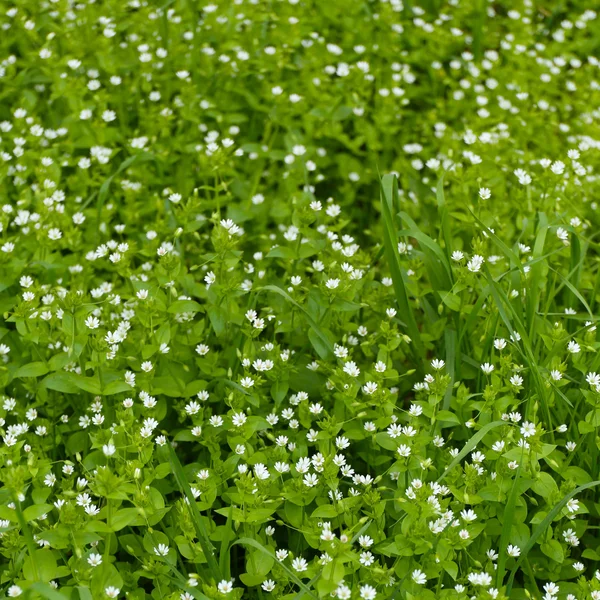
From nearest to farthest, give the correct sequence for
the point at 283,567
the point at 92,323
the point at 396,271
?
the point at 283,567, the point at 92,323, the point at 396,271

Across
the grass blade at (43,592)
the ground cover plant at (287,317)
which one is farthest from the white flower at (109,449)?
the grass blade at (43,592)

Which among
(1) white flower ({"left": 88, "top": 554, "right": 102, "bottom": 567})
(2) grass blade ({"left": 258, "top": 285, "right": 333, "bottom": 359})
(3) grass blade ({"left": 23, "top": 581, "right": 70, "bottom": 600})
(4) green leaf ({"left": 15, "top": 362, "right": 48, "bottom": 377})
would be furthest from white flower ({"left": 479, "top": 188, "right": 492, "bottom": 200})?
(3) grass blade ({"left": 23, "top": 581, "right": 70, "bottom": 600})

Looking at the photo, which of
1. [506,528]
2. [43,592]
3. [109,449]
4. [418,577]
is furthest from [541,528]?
[43,592]

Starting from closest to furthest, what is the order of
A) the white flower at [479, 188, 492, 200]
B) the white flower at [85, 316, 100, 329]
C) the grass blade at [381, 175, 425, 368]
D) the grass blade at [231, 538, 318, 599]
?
the grass blade at [231, 538, 318, 599] → the white flower at [85, 316, 100, 329] → the grass blade at [381, 175, 425, 368] → the white flower at [479, 188, 492, 200]

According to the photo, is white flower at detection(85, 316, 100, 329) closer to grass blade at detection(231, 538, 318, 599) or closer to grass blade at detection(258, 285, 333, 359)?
grass blade at detection(258, 285, 333, 359)

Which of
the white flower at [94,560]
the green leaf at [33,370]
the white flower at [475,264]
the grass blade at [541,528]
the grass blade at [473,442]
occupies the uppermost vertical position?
the white flower at [475,264]

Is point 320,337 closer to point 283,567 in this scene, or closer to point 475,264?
point 475,264

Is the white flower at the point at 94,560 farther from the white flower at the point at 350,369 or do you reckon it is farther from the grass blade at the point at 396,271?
the grass blade at the point at 396,271

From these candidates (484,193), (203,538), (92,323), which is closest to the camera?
(203,538)
